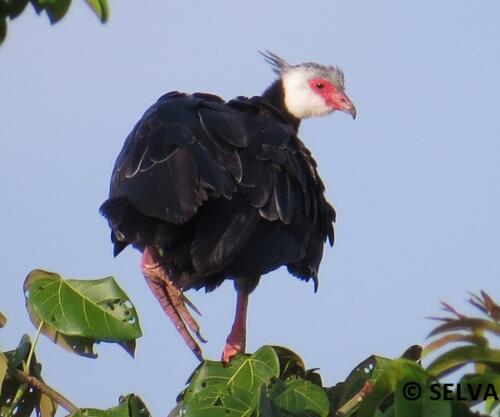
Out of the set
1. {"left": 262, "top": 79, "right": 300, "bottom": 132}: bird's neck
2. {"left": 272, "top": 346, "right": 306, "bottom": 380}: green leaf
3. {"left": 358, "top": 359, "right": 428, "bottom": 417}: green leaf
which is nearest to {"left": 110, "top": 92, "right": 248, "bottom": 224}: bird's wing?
{"left": 272, "top": 346, "right": 306, "bottom": 380}: green leaf

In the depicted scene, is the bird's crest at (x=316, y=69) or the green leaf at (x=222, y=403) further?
the bird's crest at (x=316, y=69)

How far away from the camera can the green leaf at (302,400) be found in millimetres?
3184

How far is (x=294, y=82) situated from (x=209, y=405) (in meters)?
4.56

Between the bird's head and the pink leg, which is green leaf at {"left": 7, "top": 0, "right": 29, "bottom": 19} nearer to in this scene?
the pink leg

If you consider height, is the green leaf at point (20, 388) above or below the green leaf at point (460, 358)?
above

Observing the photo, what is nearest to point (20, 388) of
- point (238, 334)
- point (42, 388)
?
point (42, 388)

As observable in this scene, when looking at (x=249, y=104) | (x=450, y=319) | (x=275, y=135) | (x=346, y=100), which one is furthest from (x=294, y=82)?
(x=450, y=319)

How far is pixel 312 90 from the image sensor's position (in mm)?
7387

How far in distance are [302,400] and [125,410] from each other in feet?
1.75

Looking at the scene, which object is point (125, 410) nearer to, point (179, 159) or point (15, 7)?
point (179, 159)

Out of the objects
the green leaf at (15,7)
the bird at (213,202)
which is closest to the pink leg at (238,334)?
the bird at (213,202)

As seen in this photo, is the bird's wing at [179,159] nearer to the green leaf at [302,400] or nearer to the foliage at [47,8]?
the green leaf at [302,400]

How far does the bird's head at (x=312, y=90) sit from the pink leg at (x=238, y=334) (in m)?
2.21

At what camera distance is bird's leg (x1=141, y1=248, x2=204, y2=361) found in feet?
17.3
